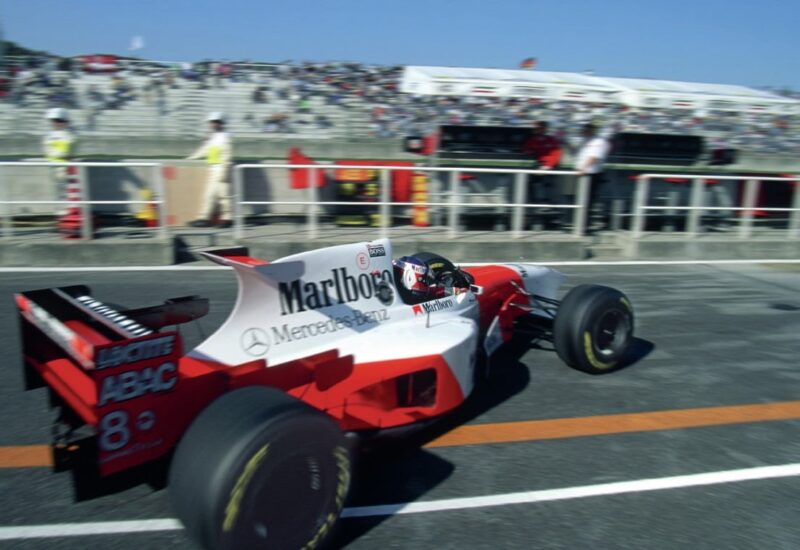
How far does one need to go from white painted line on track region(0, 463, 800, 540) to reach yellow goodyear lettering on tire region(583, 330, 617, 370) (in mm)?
1443

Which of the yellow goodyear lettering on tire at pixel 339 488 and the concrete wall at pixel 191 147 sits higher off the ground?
the concrete wall at pixel 191 147

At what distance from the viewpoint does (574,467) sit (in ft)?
12.1

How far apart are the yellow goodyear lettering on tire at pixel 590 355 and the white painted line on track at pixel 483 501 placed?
4.73ft

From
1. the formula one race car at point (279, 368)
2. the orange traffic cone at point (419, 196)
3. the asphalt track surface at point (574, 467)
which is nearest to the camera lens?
the formula one race car at point (279, 368)

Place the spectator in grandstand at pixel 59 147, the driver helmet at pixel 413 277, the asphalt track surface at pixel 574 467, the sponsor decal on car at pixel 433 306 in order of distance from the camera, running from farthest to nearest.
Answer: the spectator in grandstand at pixel 59 147 < the driver helmet at pixel 413 277 < the sponsor decal on car at pixel 433 306 < the asphalt track surface at pixel 574 467

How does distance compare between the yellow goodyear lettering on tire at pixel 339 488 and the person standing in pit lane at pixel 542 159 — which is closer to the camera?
the yellow goodyear lettering on tire at pixel 339 488

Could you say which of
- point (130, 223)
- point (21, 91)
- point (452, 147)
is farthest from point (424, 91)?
point (21, 91)

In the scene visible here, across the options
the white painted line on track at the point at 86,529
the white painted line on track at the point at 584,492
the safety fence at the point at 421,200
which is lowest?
the white painted line on track at the point at 86,529

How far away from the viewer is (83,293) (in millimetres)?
3842

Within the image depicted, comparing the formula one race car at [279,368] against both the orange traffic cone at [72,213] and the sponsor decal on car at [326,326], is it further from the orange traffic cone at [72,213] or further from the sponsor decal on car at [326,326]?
the orange traffic cone at [72,213]

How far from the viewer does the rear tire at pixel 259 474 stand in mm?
2473

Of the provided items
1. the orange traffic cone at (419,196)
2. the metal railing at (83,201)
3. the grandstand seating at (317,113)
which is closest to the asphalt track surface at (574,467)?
the metal railing at (83,201)

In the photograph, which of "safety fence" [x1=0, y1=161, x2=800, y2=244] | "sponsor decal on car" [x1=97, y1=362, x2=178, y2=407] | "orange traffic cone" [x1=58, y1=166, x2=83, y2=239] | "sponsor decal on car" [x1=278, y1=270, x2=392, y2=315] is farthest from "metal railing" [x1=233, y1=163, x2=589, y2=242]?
"sponsor decal on car" [x1=97, y1=362, x2=178, y2=407]

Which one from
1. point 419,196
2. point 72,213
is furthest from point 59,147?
point 419,196
